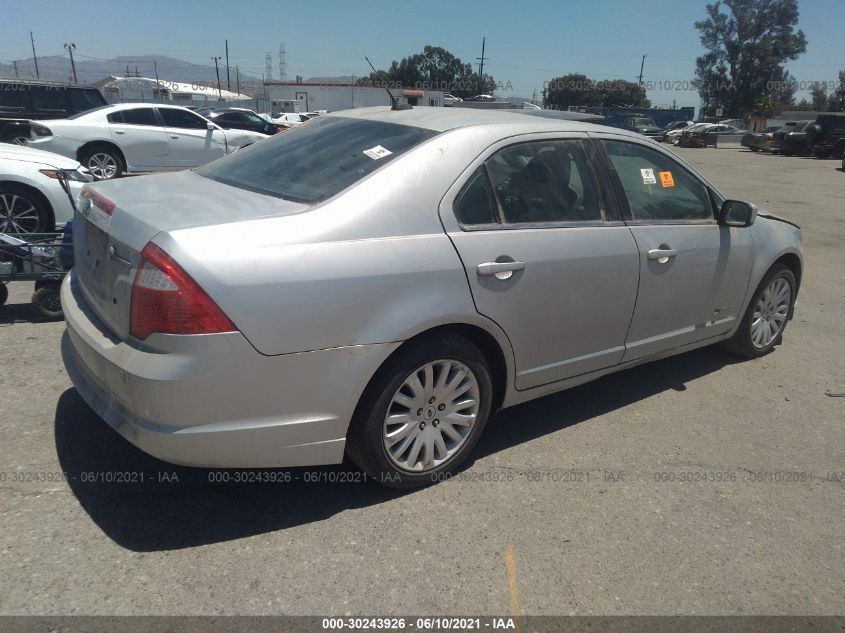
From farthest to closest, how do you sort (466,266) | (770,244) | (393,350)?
(770,244), (466,266), (393,350)

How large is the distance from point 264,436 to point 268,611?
0.63m

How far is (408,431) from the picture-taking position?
10.1 feet

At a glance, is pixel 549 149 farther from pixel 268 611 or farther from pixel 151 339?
pixel 268 611

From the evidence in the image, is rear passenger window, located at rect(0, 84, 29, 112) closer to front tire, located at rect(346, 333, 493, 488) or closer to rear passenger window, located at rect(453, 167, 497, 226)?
rear passenger window, located at rect(453, 167, 497, 226)

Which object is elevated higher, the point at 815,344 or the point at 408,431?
the point at 408,431

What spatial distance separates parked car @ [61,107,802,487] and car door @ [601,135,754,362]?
0.06ft

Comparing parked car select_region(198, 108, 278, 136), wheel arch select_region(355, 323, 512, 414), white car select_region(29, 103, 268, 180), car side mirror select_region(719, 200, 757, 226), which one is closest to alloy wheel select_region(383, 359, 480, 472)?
wheel arch select_region(355, 323, 512, 414)

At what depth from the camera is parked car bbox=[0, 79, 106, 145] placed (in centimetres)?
1316

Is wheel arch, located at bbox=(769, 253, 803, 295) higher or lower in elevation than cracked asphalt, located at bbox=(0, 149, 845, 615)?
higher

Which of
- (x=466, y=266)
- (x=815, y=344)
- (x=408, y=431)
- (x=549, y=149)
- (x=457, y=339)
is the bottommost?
(x=815, y=344)

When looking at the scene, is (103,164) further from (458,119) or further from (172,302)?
(172,302)

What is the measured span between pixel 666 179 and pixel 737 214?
55cm

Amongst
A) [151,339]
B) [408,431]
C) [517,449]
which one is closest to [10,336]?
[151,339]

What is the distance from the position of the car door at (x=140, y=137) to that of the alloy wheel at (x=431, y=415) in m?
11.1
